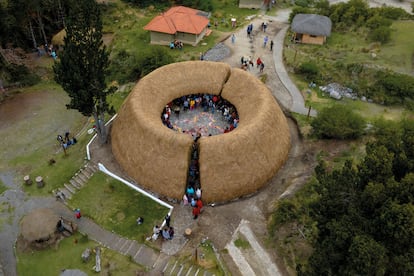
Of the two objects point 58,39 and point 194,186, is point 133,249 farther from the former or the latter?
point 58,39

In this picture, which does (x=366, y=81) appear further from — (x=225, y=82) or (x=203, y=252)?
(x=203, y=252)

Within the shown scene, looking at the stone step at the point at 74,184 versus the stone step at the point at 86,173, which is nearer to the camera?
the stone step at the point at 74,184

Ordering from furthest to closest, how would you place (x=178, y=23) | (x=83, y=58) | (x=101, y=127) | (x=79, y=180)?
1. (x=178, y=23)
2. (x=101, y=127)
3. (x=79, y=180)
4. (x=83, y=58)

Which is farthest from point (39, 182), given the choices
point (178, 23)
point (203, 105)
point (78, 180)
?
point (178, 23)

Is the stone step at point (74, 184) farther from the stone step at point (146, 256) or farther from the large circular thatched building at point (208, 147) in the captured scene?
the stone step at point (146, 256)

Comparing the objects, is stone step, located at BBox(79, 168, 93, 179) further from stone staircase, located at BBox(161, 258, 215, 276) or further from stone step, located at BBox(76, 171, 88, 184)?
stone staircase, located at BBox(161, 258, 215, 276)

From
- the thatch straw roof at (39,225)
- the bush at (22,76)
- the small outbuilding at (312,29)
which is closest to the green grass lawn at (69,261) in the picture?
the thatch straw roof at (39,225)

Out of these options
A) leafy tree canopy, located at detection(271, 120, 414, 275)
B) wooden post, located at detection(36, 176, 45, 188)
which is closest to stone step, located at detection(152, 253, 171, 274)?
leafy tree canopy, located at detection(271, 120, 414, 275)
